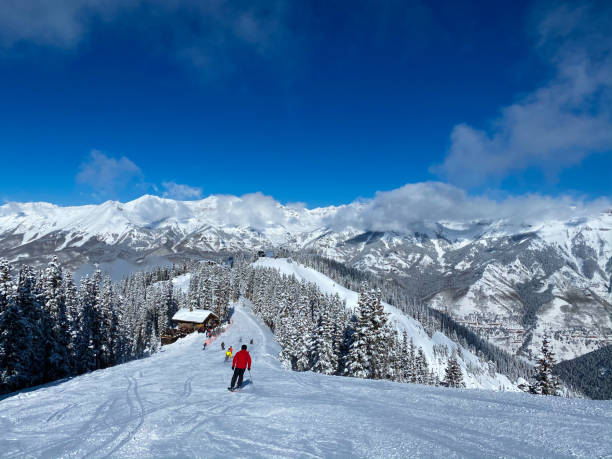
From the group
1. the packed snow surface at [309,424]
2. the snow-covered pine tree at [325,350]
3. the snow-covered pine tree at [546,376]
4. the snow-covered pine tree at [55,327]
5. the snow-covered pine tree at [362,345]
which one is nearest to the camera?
the packed snow surface at [309,424]

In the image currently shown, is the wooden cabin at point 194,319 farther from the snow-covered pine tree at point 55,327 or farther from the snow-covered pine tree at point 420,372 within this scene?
the snow-covered pine tree at point 420,372

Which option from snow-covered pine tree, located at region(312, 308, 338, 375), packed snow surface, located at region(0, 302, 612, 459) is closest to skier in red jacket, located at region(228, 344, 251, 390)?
packed snow surface, located at region(0, 302, 612, 459)

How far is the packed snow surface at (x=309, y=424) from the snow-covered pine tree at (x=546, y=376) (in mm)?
25899

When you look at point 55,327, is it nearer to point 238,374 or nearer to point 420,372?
point 238,374

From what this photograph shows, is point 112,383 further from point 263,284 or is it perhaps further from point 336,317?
point 263,284

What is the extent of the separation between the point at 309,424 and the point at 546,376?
114ft

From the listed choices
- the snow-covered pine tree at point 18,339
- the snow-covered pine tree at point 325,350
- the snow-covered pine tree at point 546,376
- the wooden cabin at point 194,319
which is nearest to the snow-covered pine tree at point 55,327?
the snow-covered pine tree at point 18,339

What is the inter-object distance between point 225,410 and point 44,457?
4.97 meters

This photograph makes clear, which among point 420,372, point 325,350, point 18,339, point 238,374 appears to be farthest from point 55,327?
point 420,372

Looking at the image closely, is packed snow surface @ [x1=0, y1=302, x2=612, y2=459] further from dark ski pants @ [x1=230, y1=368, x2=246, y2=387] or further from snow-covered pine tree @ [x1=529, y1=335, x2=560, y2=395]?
snow-covered pine tree @ [x1=529, y1=335, x2=560, y2=395]

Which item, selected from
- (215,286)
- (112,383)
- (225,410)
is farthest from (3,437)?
(215,286)

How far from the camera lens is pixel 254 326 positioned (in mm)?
88500

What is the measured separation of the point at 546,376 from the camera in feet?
106

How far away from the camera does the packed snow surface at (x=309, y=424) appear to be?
7.18 metres
